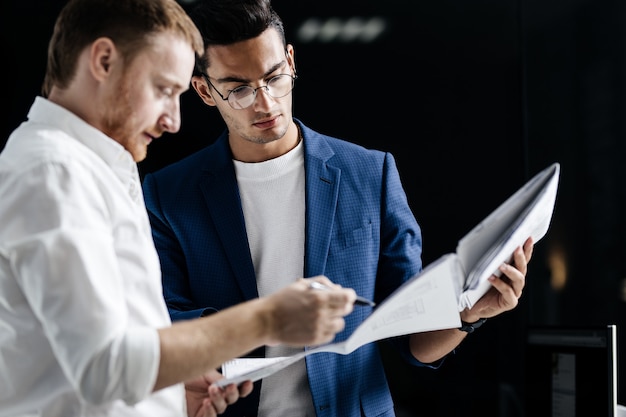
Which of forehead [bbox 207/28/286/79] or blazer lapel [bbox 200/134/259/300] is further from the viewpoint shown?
forehead [bbox 207/28/286/79]

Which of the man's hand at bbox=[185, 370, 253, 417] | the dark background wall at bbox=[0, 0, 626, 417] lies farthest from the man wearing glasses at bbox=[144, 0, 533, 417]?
the dark background wall at bbox=[0, 0, 626, 417]

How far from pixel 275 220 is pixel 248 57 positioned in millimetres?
400

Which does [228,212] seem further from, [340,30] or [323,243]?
[340,30]

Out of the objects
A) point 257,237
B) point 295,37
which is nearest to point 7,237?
point 257,237

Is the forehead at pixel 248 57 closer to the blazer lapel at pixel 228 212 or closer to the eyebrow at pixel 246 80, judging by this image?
the eyebrow at pixel 246 80

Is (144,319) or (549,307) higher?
(144,319)

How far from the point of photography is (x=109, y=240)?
984 millimetres

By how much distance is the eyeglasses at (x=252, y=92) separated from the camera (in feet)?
6.29

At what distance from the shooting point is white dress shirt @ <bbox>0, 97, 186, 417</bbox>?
926mm

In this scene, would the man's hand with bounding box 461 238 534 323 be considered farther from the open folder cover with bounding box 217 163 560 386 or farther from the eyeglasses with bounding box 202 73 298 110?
the eyeglasses with bounding box 202 73 298 110

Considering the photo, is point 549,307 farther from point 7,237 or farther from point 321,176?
point 7,237

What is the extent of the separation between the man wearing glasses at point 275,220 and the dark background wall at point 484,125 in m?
1.50

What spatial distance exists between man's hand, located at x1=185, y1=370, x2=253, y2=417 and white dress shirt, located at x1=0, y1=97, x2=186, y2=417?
235mm

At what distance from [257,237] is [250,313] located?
2.85ft
